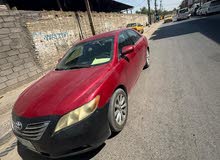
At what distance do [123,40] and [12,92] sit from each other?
4671 millimetres

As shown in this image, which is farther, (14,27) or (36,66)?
(36,66)

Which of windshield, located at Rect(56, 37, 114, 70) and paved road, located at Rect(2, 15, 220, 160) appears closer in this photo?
paved road, located at Rect(2, 15, 220, 160)

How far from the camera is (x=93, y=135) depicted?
8.25ft

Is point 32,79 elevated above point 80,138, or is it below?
below

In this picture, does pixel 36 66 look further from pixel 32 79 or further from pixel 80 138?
pixel 80 138

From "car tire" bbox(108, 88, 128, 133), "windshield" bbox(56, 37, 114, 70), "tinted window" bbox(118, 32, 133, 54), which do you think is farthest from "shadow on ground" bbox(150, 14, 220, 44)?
"car tire" bbox(108, 88, 128, 133)

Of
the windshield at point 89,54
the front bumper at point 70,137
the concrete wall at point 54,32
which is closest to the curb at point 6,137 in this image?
the front bumper at point 70,137

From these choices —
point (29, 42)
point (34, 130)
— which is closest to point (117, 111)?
point (34, 130)

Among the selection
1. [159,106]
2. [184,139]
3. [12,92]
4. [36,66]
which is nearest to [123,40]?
[159,106]

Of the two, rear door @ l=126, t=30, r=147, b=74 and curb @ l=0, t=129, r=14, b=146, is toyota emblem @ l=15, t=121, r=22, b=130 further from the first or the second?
rear door @ l=126, t=30, r=147, b=74

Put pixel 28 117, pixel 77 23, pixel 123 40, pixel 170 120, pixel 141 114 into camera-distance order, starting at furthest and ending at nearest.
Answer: pixel 77 23 < pixel 123 40 < pixel 141 114 < pixel 170 120 < pixel 28 117

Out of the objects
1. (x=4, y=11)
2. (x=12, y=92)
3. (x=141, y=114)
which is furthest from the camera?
(x=4, y=11)

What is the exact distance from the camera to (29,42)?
26.9ft

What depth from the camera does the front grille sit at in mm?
2410
